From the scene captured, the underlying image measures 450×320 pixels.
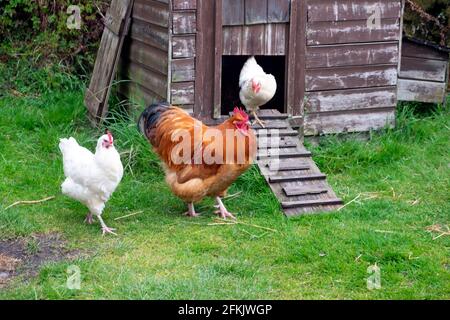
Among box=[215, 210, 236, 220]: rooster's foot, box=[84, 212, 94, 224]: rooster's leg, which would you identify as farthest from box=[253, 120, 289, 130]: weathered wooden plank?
box=[84, 212, 94, 224]: rooster's leg

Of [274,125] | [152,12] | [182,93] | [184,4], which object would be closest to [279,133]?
[274,125]

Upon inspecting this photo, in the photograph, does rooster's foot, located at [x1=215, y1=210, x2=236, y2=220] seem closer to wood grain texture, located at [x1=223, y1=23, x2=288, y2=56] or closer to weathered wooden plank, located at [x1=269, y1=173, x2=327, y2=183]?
weathered wooden plank, located at [x1=269, y1=173, x2=327, y2=183]

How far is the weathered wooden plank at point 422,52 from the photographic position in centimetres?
1033

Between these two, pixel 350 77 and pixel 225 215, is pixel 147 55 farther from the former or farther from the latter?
pixel 225 215

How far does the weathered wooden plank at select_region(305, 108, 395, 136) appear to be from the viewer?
30.7ft

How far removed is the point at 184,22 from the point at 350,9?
7.16ft

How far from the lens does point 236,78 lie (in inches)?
420

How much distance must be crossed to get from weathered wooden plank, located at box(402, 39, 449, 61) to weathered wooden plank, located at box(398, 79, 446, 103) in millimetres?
343

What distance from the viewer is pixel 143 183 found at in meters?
8.26

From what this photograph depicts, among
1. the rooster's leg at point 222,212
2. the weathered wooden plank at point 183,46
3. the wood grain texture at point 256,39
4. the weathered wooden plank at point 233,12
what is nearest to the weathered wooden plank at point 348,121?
the wood grain texture at point 256,39

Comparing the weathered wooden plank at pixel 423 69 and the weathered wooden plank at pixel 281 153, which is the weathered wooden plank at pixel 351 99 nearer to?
the weathered wooden plank at pixel 423 69

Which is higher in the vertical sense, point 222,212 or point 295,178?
point 295,178
